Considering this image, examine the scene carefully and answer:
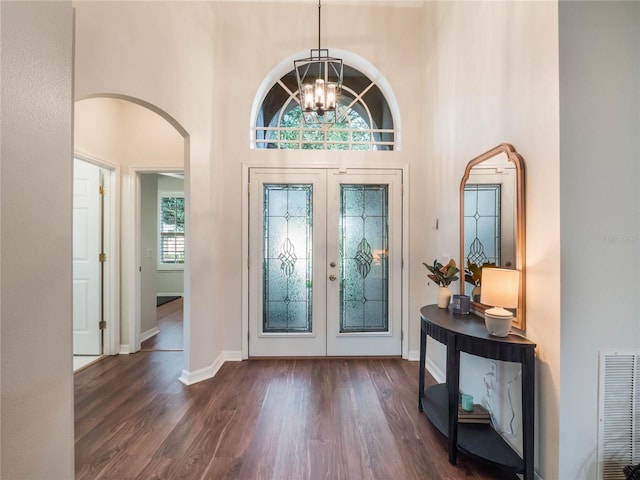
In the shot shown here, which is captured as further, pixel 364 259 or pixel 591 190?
pixel 364 259

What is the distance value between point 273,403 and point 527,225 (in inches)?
91.6

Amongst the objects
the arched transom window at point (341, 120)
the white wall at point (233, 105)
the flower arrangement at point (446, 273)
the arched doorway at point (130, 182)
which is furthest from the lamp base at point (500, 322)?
the arched doorway at point (130, 182)

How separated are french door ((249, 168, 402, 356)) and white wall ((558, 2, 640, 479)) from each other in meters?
1.86

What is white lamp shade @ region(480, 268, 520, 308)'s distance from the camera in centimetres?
168

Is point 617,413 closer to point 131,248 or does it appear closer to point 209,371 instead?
point 209,371

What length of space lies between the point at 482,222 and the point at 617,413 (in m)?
1.28

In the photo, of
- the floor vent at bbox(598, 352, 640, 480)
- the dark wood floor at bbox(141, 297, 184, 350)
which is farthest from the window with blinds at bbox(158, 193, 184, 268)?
the floor vent at bbox(598, 352, 640, 480)

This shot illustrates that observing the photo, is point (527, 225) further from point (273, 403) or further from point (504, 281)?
point (273, 403)

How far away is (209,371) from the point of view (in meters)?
2.84

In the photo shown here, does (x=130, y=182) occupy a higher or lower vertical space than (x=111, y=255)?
higher

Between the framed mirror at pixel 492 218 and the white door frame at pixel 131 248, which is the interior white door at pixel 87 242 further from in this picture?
the framed mirror at pixel 492 218

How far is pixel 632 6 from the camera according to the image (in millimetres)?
1448

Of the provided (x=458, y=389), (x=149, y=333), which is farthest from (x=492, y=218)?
(x=149, y=333)

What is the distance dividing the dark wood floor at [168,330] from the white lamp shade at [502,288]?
3567mm
